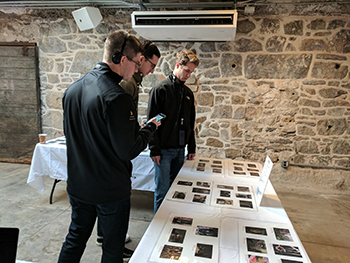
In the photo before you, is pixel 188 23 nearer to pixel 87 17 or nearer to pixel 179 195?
pixel 87 17

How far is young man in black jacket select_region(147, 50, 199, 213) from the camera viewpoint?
2.03 m

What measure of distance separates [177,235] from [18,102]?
170 inches

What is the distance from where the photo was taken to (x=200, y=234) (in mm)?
1082

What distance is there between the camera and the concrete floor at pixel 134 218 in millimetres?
2180

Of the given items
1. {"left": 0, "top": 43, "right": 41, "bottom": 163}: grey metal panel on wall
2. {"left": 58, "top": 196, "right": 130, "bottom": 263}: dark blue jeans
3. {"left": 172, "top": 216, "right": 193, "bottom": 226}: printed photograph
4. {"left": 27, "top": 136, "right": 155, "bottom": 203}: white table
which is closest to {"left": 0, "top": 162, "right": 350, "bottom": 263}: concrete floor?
→ {"left": 27, "top": 136, "right": 155, "bottom": 203}: white table

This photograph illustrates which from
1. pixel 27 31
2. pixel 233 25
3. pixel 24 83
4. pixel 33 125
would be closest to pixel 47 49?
pixel 27 31

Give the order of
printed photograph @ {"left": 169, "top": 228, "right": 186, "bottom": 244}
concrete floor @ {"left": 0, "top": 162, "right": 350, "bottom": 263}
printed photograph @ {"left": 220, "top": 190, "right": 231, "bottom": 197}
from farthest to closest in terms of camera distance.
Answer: concrete floor @ {"left": 0, "top": 162, "right": 350, "bottom": 263}, printed photograph @ {"left": 220, "top": 190, "right": 231, "bottom": 197}, printed photograph @ {"left": 169, "top": 228, "right": 186, "bottom": 244}

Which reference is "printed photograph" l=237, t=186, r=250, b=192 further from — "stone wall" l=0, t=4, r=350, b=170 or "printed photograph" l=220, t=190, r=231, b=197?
"stone wall" l=0, t=4, r=350, b=170

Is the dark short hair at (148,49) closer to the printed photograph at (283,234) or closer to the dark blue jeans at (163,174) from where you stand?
the dark blue jeans at (163,174)

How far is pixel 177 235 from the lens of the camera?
3.49 feet

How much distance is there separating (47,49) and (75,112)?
A: 360cm

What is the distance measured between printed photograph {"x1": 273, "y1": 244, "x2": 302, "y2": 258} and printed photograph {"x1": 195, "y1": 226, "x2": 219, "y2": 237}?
0.78 ft

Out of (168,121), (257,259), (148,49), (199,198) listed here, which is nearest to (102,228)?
(199,198)

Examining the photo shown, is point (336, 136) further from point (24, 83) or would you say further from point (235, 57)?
point (24, 83)
